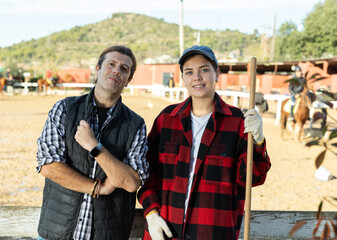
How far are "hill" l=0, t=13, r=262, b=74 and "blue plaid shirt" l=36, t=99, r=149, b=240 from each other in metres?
102

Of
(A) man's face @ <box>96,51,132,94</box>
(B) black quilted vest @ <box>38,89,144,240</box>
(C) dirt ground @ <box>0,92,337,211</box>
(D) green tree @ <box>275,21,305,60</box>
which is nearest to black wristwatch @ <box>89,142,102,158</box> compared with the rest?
(B) black quilted vest @ <box>38,89,144,240</box>

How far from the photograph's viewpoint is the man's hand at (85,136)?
5.49 feet

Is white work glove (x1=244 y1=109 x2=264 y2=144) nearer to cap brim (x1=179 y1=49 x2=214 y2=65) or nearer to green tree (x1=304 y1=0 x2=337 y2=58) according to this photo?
cap brim (x1=179 y1=49 x2=214 y2=65)

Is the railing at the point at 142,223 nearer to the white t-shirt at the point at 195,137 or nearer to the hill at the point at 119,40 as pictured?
the white t-shirt at the point at 195,137

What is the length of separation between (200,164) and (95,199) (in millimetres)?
520

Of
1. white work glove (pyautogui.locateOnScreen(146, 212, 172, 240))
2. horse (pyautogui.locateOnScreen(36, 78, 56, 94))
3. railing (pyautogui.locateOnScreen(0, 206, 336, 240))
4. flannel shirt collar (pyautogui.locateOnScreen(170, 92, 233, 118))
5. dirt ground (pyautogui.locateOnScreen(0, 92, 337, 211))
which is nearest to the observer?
white work glove (pyautogui.locateOnScreen(146, 212, 172, 240))

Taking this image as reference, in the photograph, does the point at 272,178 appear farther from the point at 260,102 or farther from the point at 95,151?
the point at 260,102

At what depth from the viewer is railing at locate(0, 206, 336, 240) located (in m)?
2.05

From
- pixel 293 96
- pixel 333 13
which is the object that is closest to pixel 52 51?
pixel 333 13

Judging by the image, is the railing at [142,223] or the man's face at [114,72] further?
the railing at [142,223]

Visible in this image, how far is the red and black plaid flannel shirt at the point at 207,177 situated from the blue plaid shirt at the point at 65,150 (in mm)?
126

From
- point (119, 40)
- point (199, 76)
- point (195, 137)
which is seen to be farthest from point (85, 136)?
point (119, 40)

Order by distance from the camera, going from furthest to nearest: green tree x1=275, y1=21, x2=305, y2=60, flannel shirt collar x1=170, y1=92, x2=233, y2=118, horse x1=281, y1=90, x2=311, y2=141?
green tree x1=275, y1=21, x2=305, y2=60 → horse x1=281, y1=90, x2=311, y2=141 → flannel shirt collar x1=170, y1=92, x2=233, y2=118

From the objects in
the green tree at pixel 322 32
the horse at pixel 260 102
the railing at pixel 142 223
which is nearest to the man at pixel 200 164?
the railing at pixel 142 223
